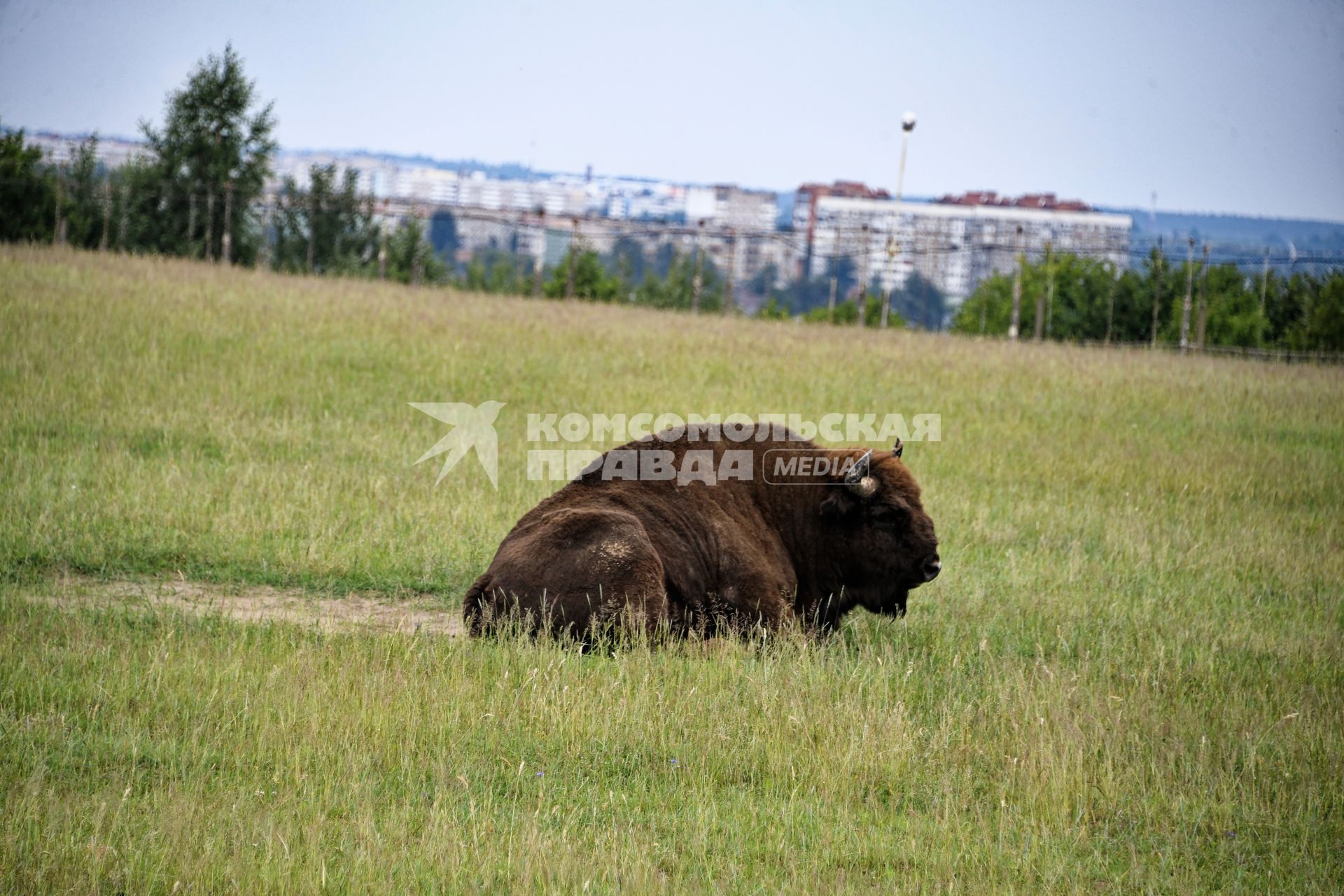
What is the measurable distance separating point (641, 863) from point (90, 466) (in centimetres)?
978

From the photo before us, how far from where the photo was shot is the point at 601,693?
683 centimetres

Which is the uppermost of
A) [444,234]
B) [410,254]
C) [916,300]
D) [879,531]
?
[444,234]

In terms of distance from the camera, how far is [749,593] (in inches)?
334

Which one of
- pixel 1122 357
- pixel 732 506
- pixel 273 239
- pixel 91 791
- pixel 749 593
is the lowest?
pixel 91 791

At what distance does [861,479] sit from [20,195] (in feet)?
150

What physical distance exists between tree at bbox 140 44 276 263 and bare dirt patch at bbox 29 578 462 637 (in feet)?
129

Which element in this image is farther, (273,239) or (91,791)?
(273,239)

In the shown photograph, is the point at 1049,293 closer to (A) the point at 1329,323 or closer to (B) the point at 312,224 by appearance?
(A) the point at 1329,323

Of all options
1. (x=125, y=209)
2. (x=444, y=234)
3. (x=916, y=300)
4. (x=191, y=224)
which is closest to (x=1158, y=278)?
(x=191, y=224)

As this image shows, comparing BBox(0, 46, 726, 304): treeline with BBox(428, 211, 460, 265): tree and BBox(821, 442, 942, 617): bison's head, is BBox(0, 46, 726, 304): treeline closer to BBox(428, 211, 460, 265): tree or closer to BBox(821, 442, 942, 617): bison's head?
BBox(821, 442, 942, 617): bison's head

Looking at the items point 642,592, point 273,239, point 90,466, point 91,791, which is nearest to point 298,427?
point 90,466

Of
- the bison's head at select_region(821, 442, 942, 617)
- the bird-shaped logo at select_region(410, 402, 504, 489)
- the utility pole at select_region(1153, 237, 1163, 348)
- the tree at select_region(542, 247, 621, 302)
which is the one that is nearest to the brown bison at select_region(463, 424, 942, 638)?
the bison's head at select_region(821, 442, 942, 617)

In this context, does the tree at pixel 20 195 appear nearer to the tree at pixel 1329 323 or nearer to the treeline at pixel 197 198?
the treeline at pixel 197 198

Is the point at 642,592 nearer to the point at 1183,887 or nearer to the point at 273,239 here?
the point at 1183,887
